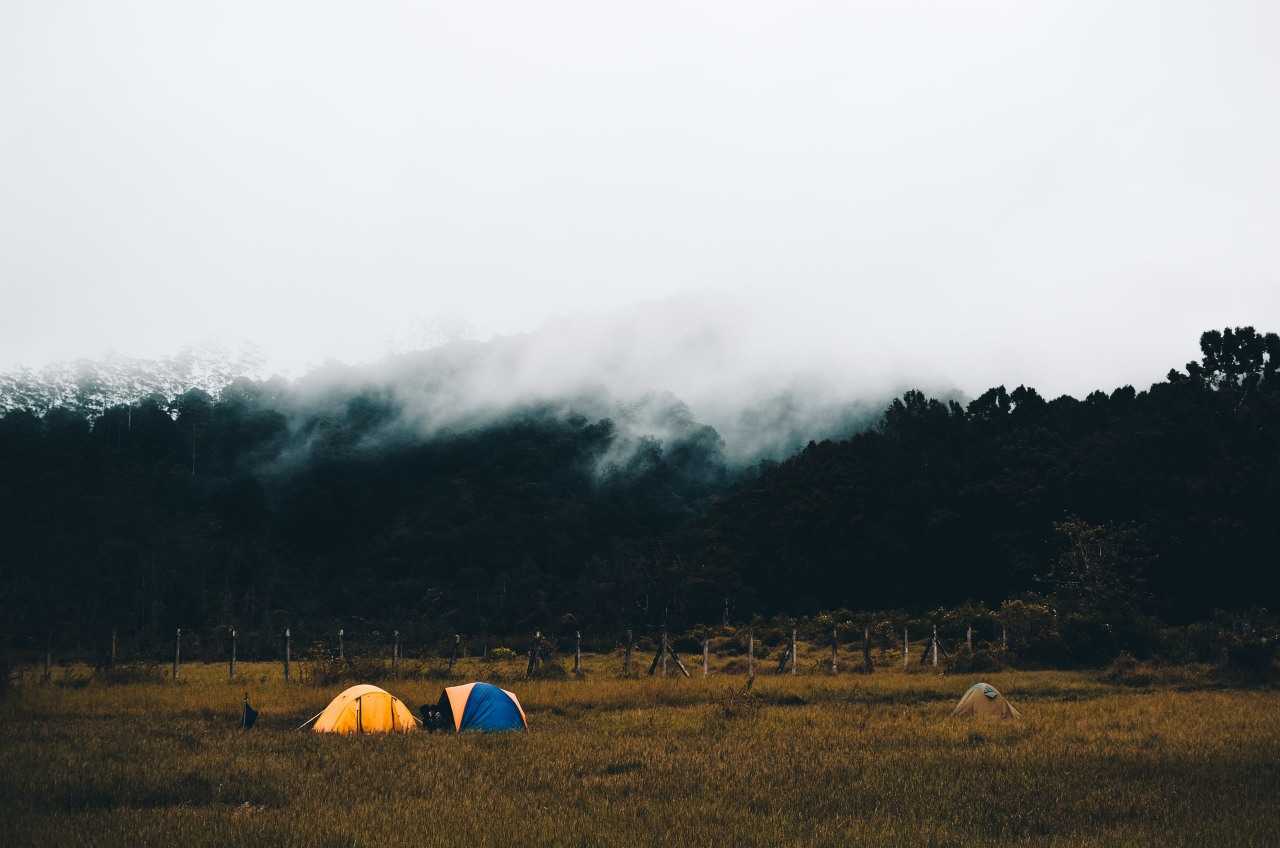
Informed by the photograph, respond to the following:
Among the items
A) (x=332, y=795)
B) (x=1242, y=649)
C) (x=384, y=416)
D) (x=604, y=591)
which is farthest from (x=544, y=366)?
(x=332, y=795)

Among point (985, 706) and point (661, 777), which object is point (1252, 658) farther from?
point (661, 777)

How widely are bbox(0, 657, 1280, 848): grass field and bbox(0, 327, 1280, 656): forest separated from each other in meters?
22.3

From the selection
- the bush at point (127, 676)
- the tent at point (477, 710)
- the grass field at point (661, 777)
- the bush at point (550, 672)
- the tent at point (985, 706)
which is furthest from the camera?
the bush at point (550, 672)

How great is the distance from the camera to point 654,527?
119m

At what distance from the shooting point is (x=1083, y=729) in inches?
805

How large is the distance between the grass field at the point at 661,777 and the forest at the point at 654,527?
22286 millimetres

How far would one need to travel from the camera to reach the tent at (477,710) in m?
20.9

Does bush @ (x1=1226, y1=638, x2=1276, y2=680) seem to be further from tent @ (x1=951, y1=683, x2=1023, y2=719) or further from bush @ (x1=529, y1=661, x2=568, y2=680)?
bush @ (x1=529, y1=661, x2=568, y2=680)

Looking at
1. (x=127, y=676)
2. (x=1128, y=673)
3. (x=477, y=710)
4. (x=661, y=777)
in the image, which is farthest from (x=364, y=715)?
(x=1128, y=673)

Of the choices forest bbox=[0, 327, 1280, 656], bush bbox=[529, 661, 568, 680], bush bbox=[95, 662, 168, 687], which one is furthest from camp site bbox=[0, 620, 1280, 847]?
forest bbox=[0, 327, 1280, 656]

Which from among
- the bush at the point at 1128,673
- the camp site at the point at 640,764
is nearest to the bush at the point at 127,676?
the camp site at the point at 640,764

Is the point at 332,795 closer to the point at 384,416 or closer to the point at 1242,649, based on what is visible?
the point at 1242,649

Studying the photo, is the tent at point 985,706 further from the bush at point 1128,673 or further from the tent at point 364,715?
the tent at point 364,715

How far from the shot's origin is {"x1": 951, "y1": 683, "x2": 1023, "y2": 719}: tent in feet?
73.6
